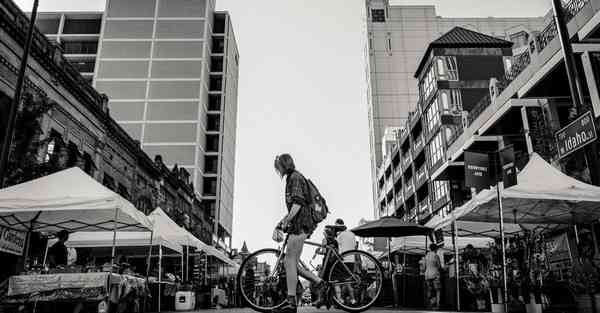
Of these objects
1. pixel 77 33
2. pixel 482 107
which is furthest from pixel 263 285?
pixel 77 33

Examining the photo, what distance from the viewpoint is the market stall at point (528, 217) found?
8.27 meters

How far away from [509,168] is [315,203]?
4.20m

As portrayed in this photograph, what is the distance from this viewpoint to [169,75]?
65062 millimetres

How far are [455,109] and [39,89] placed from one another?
1140 inches

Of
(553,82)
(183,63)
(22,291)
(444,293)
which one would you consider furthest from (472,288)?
(183,63)

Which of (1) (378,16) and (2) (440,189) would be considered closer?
(2) (440,189)

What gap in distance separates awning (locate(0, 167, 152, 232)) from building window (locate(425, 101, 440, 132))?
3123 centimetres

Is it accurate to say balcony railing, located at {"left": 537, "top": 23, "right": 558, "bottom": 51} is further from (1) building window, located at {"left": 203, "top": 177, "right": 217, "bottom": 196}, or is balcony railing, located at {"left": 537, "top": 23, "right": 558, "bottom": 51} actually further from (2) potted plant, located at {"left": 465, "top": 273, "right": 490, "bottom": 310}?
(1) building window, located at {"left": 203, "top": 177, "right": 217, "bottom": 196}

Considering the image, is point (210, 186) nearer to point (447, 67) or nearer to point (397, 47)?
point (397, 47)

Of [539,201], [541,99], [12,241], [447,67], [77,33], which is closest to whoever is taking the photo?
[539,201]

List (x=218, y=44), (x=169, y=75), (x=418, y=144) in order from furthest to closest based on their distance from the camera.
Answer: (x=218, y=44) → (x=169, y=75) → (x=418, y=144)

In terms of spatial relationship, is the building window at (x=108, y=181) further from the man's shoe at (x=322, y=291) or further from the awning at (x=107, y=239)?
the man's shoe at (x=322, y=291)

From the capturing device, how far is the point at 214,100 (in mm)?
69250

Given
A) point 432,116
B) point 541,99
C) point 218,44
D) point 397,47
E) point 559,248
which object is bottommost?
point 559,248
